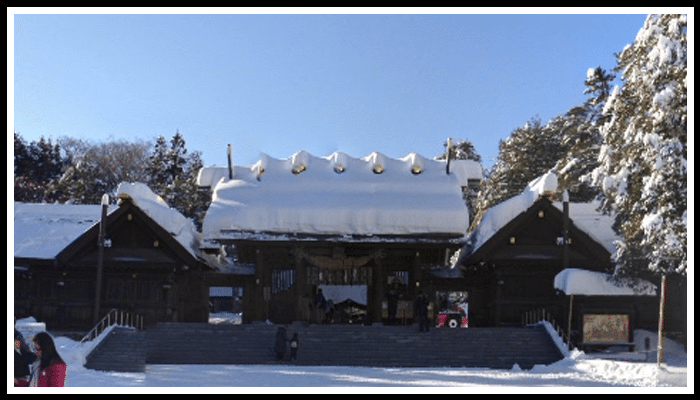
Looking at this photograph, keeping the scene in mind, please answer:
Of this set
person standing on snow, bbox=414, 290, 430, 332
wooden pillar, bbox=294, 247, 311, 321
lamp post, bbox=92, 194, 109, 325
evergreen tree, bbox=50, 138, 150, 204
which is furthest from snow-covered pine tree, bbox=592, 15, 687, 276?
evergreen tree, bbox=50, 138, 150, 204

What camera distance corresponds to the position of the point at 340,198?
30.6 m

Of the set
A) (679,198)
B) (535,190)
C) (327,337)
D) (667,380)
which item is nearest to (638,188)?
(679,198)

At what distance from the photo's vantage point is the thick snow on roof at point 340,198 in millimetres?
29484

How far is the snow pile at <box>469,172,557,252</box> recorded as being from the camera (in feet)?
94.5

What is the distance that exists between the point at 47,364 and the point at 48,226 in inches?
1011

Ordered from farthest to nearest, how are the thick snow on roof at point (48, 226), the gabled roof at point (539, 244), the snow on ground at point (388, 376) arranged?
the thick snow on roof at point (48, 226)
the gabled roof at point (539, 244)
the snow on ground at point (388, 376)

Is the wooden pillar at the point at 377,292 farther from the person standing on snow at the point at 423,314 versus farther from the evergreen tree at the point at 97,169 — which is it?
the evergreen tree at the point at 97,169

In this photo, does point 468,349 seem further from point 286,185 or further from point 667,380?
point 286,185

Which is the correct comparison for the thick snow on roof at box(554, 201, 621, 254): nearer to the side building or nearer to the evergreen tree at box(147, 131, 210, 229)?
the side building

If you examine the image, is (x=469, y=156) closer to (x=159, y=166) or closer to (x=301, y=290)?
(x=159, y=166)

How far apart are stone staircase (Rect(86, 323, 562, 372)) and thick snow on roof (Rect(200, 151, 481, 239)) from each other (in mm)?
5149

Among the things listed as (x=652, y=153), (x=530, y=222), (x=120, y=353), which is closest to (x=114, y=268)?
(x=120, y=353)

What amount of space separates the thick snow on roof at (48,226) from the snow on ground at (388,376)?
9930 mm

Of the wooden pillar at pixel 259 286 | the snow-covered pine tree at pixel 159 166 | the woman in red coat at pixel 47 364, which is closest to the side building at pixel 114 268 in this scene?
the wooden pillar at pixel 259 286
